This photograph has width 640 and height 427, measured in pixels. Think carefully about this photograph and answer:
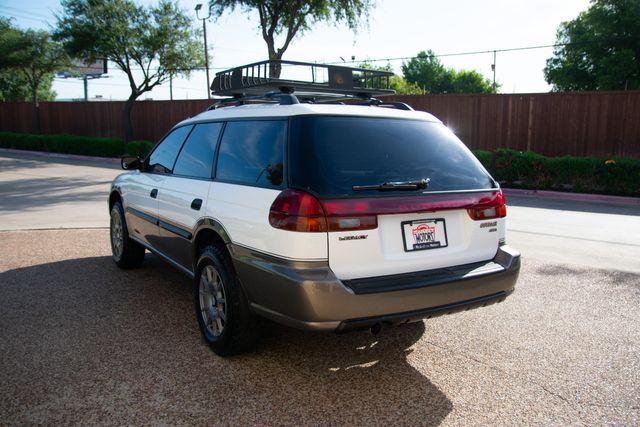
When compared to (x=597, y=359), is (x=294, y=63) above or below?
above

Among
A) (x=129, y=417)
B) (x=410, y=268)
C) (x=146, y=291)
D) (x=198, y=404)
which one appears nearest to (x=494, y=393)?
(x=410, y=268)

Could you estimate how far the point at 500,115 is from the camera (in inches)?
688

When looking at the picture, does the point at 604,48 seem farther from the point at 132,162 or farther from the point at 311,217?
the point at 311,217

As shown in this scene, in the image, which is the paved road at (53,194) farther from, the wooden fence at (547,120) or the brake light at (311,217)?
the wooden fence at (547,120)

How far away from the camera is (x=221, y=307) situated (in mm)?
3988

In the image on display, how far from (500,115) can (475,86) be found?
89082 millimetres

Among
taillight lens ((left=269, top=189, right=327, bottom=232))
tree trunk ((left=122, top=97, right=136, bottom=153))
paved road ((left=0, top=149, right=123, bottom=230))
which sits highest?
tree trunk ((left=122, top=97, right=136, bottom=153))

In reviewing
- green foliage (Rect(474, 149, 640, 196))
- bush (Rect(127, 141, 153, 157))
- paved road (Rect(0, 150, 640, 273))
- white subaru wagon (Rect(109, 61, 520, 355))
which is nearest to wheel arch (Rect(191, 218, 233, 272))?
white subaru wagon (Rect(109, 61, 520, 355))

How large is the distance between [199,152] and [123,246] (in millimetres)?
2170

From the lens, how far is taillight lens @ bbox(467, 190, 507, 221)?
12.4 feet

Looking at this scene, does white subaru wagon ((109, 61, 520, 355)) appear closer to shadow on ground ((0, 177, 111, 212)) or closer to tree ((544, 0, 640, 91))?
shadow on ground ((0, 177, 111, 212))

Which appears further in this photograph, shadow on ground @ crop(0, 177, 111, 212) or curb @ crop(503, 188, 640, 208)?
curb @ crop(503, 188, 640, 208)

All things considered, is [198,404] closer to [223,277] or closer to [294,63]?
[223,277]

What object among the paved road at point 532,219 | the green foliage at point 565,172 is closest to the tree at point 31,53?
the paved road at point 532,219
